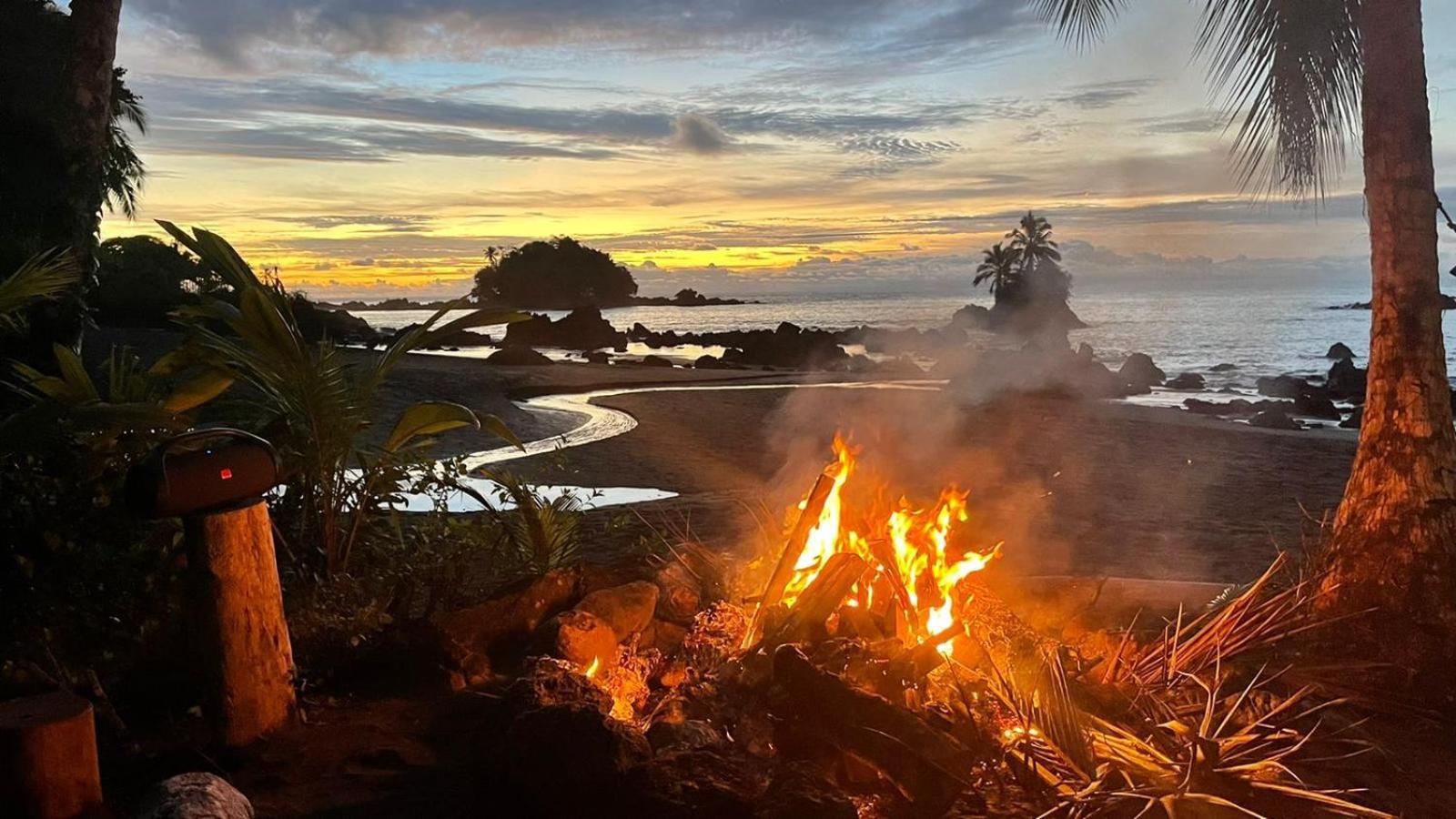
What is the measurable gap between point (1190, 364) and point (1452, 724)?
4521 cm

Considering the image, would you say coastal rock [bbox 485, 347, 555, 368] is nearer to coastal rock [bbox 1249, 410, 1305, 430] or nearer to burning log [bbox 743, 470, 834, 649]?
coastal rock [bbox 1249, 410, 1305, 430]

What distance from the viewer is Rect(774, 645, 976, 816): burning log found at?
4.06 meters

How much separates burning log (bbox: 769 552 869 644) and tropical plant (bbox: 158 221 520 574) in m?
1.82

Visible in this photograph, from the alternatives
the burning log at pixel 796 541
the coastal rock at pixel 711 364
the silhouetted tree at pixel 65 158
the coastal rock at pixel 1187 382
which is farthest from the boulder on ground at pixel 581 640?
the coastal rock at pixel 1187 382

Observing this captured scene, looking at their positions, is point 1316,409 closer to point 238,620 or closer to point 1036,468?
point 1036,468

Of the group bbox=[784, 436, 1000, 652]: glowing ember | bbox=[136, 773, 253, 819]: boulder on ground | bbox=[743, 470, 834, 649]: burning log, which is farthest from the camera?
bbox=[743, 470, 834, 649]: burning log

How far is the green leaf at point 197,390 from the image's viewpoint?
5.16 meters

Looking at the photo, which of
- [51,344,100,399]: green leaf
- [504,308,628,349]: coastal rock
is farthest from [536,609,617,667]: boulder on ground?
[504,308,628,349]: coastal rock

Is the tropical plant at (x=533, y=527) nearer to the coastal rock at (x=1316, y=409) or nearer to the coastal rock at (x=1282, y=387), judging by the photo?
the coastal rock at (x=1316, y=409)

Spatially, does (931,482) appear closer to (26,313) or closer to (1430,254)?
(1430,254)

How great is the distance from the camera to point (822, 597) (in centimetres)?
491

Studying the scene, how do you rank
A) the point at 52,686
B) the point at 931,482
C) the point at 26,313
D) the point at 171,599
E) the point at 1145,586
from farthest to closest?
the point at 931,482
the point at 26,313
the point at 1145,586
the point at 171,599
the point at 52,686

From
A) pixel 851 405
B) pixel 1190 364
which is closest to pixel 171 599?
pixel 851 405

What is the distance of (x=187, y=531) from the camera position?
434cm
